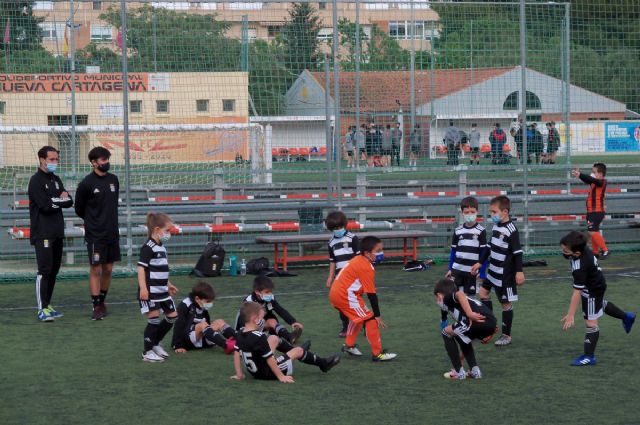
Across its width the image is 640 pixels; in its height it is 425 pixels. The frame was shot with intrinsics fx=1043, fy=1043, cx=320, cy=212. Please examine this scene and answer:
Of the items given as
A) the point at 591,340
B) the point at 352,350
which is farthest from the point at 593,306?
the point at 352,350

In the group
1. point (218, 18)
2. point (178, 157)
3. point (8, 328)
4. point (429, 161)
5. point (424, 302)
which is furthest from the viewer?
point (178, 157)

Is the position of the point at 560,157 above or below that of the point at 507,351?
above

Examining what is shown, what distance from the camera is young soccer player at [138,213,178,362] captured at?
951 centimetres

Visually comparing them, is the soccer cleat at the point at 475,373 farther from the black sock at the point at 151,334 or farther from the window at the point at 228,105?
the window at the point at 228,105

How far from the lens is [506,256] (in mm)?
10164

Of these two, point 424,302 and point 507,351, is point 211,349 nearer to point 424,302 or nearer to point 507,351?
point 507,351

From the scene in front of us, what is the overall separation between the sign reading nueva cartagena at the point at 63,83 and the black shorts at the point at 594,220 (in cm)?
731

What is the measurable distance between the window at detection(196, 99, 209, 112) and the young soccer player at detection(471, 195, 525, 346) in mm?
7027

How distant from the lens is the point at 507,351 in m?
A: 9.71

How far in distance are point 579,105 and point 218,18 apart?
6.49 m

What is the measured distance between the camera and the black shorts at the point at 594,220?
16469mm

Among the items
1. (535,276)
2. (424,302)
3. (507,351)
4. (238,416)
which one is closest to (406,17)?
(535,276)

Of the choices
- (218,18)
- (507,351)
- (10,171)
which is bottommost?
(507,351)

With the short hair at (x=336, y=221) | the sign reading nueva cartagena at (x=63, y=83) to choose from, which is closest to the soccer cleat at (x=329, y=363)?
the short hair at (x=336, y=221)
